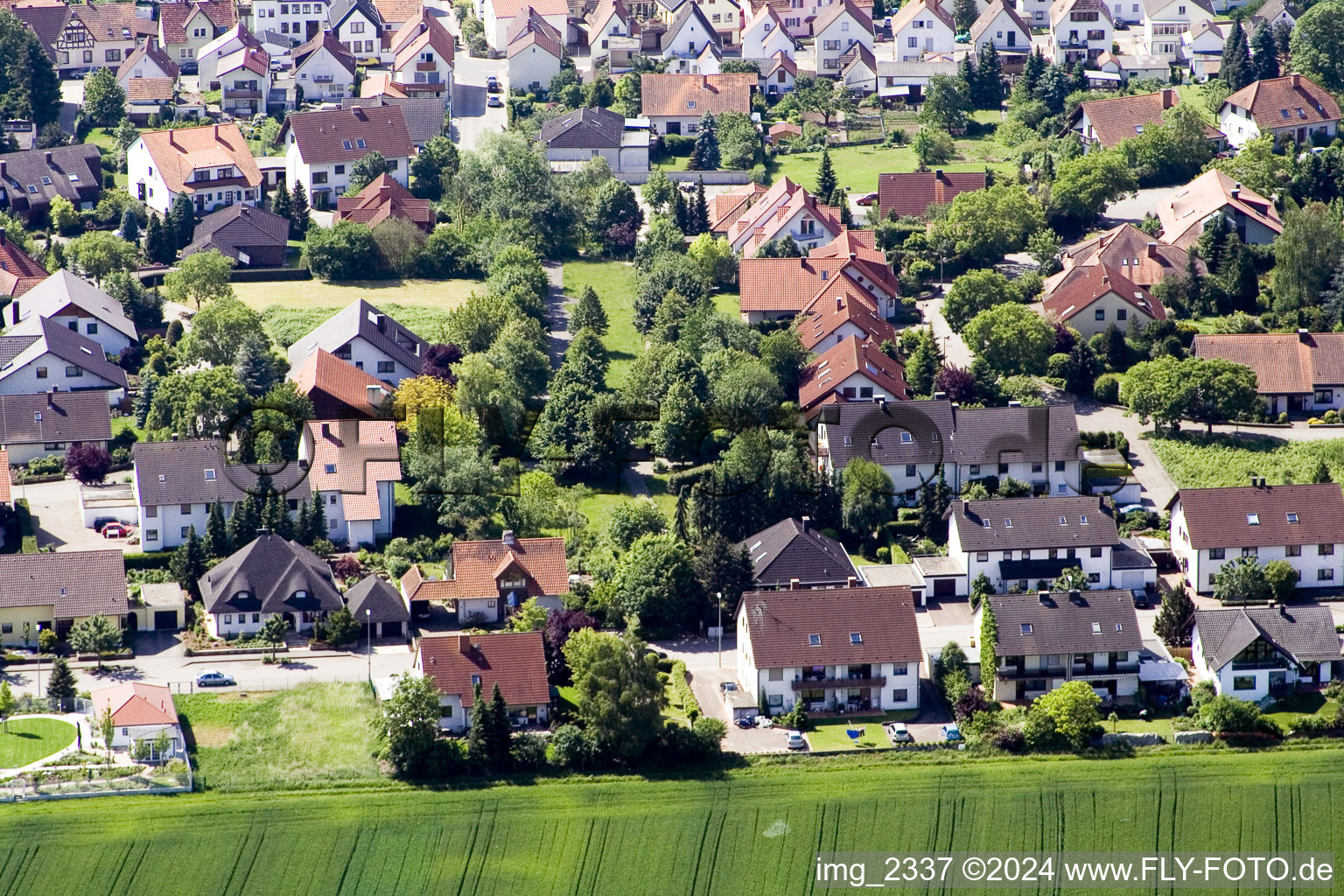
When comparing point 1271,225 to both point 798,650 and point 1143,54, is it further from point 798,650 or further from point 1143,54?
point 798,650

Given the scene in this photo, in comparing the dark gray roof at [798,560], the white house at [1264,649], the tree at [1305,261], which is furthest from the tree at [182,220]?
the white house at [1264,649]

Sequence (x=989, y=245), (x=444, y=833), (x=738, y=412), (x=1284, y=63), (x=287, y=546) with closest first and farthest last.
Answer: (x=444, y=833), (x=287, y=546), (x=738, y=412), (x=989, y=245), (x=1284, y=63)

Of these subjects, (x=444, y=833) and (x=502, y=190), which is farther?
(x=502, y=190)

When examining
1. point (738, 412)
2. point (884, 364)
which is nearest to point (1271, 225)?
point (884, 364)

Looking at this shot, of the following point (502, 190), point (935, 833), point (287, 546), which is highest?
point (502, 190)

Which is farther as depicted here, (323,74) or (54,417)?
(323,74)

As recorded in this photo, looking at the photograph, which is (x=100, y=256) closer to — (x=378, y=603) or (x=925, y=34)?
(x=378, y=603)

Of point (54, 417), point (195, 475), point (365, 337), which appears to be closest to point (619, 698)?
point (195, 475)
